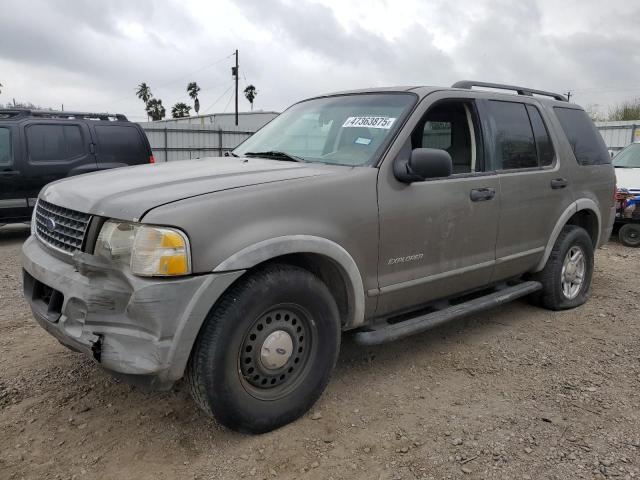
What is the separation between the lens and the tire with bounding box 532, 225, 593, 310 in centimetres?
468

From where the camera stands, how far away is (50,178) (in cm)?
836

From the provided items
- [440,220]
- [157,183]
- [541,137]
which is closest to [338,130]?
[440,220]

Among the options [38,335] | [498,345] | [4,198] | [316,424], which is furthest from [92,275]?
[4,198]

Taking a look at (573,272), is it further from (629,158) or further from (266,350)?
(629,158)

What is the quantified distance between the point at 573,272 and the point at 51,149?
7.70m

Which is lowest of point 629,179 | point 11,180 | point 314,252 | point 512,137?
point 11,180

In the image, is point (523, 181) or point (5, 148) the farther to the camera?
point (5, 148)

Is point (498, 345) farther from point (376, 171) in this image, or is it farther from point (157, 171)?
point (157, 171)

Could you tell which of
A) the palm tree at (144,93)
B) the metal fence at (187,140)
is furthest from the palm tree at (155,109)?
the metal fence at (187,140)

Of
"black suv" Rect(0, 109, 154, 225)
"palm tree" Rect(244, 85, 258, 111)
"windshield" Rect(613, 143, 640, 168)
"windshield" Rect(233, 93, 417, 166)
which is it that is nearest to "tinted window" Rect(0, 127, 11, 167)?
"black suv" Rect(0, 109, 154, 225)

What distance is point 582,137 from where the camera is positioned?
16.3ft

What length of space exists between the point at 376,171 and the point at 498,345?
1878 mm

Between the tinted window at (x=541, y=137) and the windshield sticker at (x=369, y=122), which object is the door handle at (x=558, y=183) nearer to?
the tinted window at (x=541, y=137)

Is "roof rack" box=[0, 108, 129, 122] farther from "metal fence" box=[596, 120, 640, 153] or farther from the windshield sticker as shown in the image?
"metal fence" box=[596, 120, 640, 153]
